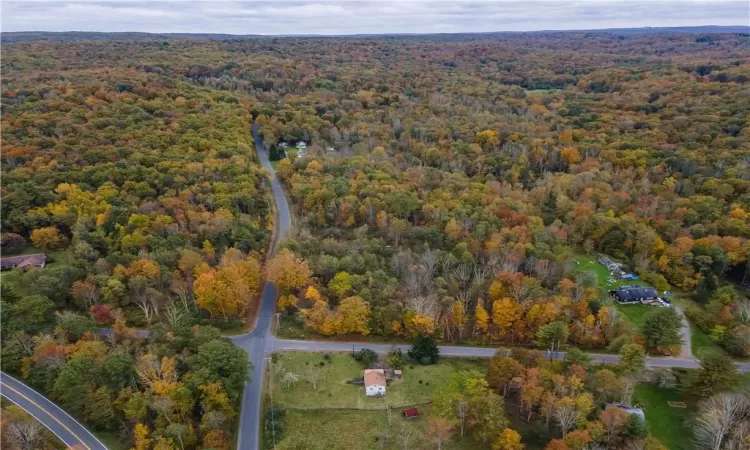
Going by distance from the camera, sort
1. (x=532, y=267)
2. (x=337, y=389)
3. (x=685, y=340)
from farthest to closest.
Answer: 1. (x=532, y=267)
2. (x=685, y=340)
3. (x=337, y=389)

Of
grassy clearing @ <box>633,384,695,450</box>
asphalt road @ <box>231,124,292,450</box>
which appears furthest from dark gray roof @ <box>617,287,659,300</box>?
asphalt road @ <box>231,124,292,450</box>

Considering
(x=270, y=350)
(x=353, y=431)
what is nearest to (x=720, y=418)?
(x=353, y=431)

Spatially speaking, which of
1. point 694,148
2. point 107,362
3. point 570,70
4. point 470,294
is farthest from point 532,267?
point 570,70

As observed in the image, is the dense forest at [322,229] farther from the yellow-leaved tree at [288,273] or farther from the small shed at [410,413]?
the small shed at [410,413]

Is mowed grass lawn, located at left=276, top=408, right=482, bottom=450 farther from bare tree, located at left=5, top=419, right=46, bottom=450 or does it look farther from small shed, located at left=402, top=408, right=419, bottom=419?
bare tree, located at left=5, top=419, right=46, bottom=450

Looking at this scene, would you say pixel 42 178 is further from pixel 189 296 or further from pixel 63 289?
pixel 189 296

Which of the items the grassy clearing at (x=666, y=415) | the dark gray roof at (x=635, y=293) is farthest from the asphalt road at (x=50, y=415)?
the dark gray roof at (x=635, y=293)
